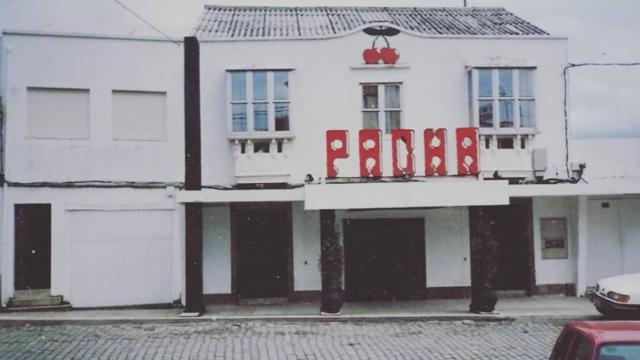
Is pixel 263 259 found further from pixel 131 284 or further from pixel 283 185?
pixel 131 284

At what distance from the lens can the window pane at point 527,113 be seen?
18.4m

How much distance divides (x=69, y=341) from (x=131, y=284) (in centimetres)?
379

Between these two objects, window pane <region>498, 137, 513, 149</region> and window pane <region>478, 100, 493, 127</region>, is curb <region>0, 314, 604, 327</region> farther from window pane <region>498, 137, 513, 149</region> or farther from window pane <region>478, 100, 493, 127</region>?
window pane <region>478, 100, 493, 127</region>

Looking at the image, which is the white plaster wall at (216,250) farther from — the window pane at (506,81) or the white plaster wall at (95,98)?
the window pane at (506,81)

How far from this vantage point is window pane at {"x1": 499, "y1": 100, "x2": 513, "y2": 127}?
18.3m

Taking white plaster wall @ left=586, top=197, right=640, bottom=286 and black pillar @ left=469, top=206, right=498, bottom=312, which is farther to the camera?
white plaster wall @ left=586, top=197, right=640, bottom=286

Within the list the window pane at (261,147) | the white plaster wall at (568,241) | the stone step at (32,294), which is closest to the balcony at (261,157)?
the window pane at (261,147)

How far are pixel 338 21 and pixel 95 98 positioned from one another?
8.11 m

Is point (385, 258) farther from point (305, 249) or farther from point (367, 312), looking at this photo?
point (367, 312)

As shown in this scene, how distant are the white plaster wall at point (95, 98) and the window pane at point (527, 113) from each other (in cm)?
958

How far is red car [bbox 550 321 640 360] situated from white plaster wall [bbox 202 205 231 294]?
11.4 m

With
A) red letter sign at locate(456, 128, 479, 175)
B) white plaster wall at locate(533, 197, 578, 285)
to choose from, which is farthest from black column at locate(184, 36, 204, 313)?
white plaster wall at locate(533, 197, 578, 285)

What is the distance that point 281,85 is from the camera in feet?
58.8

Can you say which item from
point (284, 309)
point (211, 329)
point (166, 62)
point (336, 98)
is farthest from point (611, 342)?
point (166, 62)
